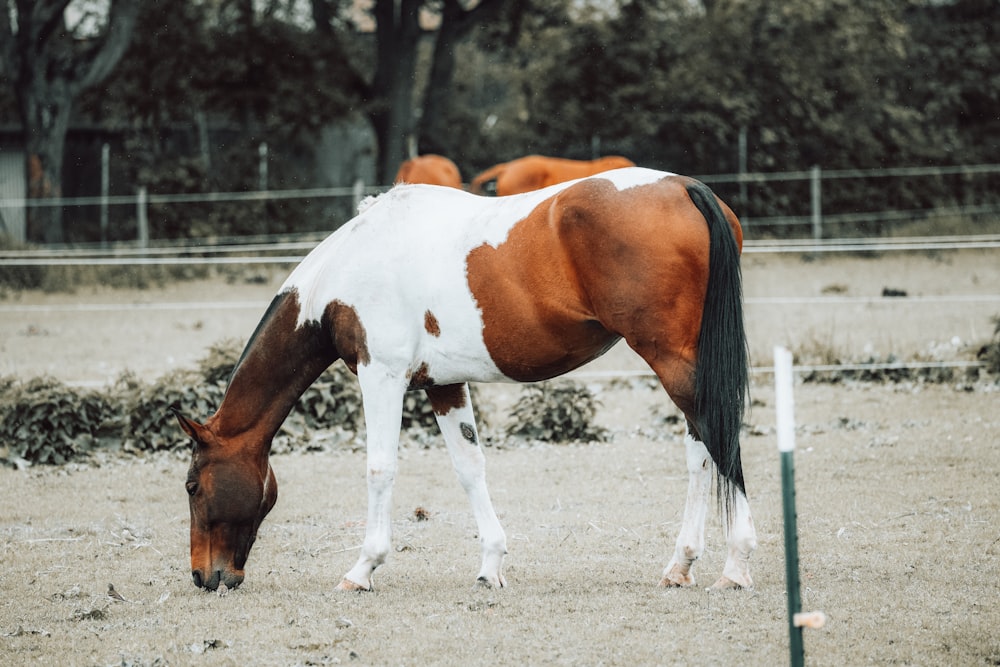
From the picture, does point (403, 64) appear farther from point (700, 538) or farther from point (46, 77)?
point (700, 538)

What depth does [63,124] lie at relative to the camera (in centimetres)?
1961

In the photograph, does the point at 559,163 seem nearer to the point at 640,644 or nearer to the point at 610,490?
the point at 610,490

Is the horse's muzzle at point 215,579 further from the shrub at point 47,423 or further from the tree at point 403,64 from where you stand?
the tree at point 403,64

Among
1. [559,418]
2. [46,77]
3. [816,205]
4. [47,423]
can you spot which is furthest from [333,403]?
[816,205]

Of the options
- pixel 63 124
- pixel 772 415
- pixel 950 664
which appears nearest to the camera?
pixel 950 664

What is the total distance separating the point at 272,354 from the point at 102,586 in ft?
4.11

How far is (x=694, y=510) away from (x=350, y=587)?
1.47 meters

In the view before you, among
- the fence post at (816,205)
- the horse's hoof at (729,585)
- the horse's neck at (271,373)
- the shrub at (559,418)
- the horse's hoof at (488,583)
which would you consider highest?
the fence post at (816,205)

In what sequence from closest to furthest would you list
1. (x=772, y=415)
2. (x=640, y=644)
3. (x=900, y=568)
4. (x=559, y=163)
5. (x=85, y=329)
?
1. (x=640, y=644)
2. (x=900, y=568)
3. (x=772, y=415)
4. (x=85, y=329)
5. (x=559, y=163)

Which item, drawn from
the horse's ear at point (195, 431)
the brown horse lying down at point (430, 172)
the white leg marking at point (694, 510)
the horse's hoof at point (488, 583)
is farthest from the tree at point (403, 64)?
the white leg marking at point (694, 510)

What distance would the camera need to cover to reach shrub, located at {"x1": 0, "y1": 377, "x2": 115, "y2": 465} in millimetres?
8008

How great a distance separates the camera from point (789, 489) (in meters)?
3.16

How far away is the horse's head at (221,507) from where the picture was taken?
16.2ft

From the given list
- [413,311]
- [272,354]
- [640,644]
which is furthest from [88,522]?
[640,644]
